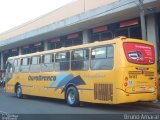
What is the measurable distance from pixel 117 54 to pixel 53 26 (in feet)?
52.7

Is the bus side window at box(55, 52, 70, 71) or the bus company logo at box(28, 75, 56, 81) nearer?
the bus side window at box(55, 52, 70, 71)

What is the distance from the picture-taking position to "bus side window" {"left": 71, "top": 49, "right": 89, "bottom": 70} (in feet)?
48.8

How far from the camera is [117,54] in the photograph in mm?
13086

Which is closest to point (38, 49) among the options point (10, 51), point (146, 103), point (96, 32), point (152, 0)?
point (10, 51)

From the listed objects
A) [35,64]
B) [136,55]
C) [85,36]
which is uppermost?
[85,36]

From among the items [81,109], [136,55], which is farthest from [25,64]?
[136,55]

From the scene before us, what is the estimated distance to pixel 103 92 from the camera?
44.3ft

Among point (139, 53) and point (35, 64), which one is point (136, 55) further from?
point (35, 64)

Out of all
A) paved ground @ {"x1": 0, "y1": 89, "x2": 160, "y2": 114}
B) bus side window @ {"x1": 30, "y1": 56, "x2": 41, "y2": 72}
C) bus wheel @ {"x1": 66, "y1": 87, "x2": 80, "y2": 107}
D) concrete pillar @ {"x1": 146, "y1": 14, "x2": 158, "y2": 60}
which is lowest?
paved ground @ {"x1": 0, "y1": 89, "x2": 160, "y2": 114}

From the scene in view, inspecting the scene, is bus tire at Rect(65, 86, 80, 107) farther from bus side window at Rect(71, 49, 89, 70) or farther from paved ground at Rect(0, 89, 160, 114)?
bus side window at Rect(71, 49, 89, 70)

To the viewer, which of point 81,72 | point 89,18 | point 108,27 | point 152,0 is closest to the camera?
point 81,72

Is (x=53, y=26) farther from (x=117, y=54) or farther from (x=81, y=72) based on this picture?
(x=117, y=54)

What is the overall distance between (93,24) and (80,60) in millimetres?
11115

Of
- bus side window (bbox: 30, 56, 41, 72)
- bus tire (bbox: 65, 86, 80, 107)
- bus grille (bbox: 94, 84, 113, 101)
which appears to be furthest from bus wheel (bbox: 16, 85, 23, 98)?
bus grille (bbox: 94, 84, 113, 101)
